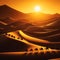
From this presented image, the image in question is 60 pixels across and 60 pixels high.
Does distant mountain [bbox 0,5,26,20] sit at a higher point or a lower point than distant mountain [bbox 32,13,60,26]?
higher

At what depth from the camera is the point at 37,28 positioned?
3.97 m

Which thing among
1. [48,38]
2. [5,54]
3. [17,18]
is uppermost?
[17,18]

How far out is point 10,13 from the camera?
4191mm

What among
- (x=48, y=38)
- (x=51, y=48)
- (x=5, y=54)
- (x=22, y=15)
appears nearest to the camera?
(x=5, y=54)

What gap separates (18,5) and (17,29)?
45 centimetres

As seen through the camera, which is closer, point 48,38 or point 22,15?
point 48,38

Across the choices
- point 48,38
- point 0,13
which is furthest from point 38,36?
point 0,13

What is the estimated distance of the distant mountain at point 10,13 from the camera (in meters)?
4.11

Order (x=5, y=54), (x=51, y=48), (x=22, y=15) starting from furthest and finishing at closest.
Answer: (x=22, y=15) → (x=51, y=48) → (x=5, y=54)

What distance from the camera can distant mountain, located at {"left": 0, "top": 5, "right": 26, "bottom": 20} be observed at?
4113 mm

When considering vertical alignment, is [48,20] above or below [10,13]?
below

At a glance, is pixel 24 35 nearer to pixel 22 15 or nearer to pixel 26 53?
pixel 22 15

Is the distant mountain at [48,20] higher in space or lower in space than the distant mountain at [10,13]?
lower

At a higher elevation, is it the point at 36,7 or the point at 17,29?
the point at 36,7
